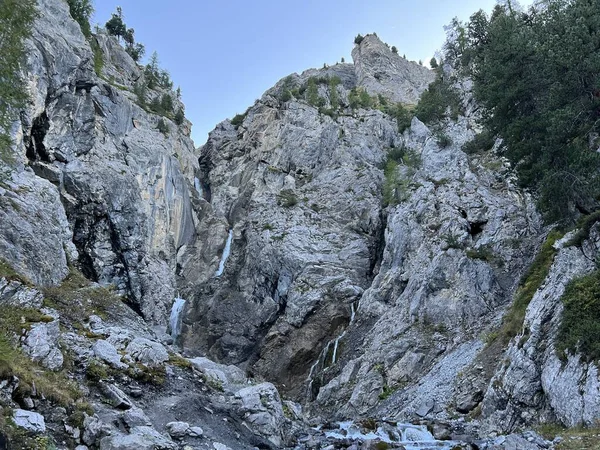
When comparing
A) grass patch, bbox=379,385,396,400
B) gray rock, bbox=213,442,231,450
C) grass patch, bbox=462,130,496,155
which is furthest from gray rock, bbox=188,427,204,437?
grass patch, bbox=462,130,496,155

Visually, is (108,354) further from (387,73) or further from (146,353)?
(387,73)

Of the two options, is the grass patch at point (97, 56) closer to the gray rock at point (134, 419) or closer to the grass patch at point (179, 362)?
the grass patch at point (179, 362)

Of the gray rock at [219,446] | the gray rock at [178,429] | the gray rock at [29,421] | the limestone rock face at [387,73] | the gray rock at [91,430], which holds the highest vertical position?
the limestone rock face at [387,73]

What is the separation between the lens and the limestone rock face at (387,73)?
296 ft

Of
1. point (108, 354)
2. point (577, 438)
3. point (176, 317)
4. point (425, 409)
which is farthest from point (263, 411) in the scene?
point (176, 317)

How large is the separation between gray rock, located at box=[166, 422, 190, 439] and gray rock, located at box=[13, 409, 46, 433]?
3994mm

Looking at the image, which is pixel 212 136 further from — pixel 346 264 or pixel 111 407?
pixel 111 407

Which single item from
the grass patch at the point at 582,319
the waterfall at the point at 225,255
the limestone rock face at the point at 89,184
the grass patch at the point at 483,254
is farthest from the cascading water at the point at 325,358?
the grass patch at the point at 582,319

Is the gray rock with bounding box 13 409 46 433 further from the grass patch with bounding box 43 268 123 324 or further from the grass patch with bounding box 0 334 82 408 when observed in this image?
the grass patch with bounding box 43 268 123 324

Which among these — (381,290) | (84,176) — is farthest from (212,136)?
(381,290)

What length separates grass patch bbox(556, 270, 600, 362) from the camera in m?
15.0

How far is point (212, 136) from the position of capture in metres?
75.4

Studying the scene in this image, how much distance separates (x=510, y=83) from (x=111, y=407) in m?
26.9

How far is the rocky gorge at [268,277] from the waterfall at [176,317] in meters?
0.23
